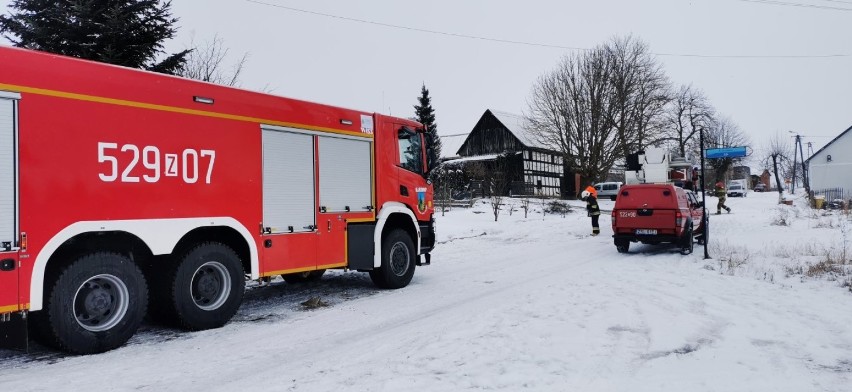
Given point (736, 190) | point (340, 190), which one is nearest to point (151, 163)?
point (340, 190)

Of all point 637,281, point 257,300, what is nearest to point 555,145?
point 637,281

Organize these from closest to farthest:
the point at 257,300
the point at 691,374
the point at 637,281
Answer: the point at 691,374
the point at 257,300
the point at 637,281

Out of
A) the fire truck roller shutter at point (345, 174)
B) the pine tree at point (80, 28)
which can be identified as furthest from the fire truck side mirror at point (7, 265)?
the pine tree at point (80, 28)

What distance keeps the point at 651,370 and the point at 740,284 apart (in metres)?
5.11

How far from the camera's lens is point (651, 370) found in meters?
4.42

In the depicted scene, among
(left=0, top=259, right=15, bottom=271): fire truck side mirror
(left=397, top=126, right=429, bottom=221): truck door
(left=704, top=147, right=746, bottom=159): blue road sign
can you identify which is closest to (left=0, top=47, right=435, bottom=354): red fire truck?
(left=0, top=259, right=15, bottom=271): fire truck side mirror

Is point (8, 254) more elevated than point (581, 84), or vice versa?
point (581, 84)

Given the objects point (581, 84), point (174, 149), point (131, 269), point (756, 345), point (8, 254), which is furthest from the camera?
point (581, 84)

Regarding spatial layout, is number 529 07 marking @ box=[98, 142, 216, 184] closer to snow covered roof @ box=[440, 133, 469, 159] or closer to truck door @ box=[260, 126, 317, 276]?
truck door @ box=[260, 126, 317, 276]

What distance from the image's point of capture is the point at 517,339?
211 inches

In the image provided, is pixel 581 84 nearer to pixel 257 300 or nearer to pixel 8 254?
pixel 257 300

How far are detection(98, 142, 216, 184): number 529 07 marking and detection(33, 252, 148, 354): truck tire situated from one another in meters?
0.84

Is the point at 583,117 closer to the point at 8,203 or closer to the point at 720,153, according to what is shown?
the point at 720,153

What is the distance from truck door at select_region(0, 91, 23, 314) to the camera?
4715mm
